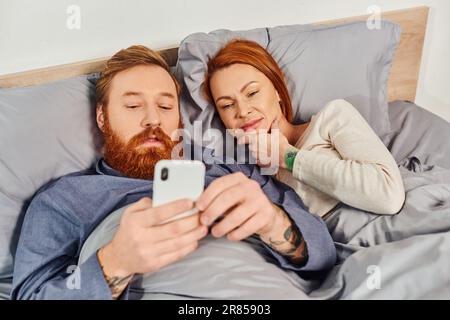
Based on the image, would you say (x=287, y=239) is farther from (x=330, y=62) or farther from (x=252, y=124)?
(x=330, y=62)

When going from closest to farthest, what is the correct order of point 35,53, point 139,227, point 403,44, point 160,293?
point 139,227 < point 160,293 < point 35,53 < point 403,44

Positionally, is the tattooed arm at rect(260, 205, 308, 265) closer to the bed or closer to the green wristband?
the bed

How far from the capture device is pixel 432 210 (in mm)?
945

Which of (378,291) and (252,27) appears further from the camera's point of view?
(252,27)

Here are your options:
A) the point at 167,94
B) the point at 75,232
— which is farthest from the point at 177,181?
the point at 167,94

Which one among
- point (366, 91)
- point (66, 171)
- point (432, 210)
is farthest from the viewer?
point (366, 91)

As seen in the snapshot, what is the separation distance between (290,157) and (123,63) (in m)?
0.45

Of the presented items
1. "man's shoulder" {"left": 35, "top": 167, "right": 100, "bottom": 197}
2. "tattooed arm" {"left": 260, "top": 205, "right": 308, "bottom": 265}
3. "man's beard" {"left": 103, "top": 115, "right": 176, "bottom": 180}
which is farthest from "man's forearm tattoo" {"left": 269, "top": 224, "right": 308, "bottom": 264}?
"man's shoulder" {"left": 35, "top": 167, "right": 100, "bottom": 197}

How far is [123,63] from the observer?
1130 mm

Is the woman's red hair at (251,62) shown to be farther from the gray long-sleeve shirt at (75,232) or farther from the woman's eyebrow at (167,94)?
the gray long-sleeve shirt at (75,232)
